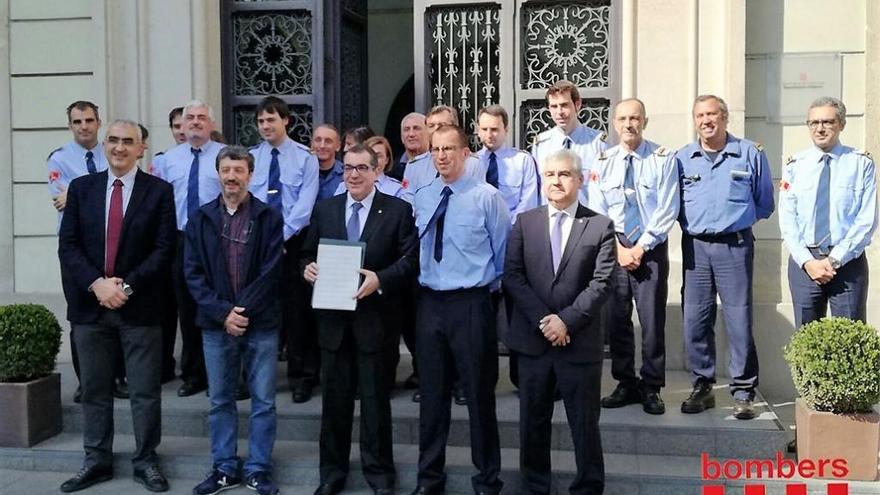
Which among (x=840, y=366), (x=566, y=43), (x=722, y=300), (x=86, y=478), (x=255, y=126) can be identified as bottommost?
(x=86, y=478)

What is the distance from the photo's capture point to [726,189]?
5.82 metres

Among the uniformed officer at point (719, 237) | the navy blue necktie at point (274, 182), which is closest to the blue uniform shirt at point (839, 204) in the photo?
the uniformed officer at point (719, 237)

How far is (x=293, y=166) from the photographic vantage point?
6492 mm

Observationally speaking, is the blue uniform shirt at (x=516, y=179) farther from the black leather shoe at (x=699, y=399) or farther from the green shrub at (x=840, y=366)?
the green shrub at (x=840, y=366)

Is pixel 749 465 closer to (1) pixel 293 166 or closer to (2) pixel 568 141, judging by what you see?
(2) pixel 568 141

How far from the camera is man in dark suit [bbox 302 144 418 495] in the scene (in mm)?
5211

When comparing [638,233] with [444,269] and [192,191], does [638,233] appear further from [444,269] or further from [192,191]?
[192,191]

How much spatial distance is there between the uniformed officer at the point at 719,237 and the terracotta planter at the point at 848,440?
1.67 feet

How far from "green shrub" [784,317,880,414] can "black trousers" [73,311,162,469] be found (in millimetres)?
3922

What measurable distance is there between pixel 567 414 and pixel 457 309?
0.83m

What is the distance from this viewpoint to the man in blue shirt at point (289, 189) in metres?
6.46

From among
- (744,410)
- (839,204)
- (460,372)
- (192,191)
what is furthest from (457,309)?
(839,204)

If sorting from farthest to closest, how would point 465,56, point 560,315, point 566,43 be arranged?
point 465,56, point 566,43, point 560,315

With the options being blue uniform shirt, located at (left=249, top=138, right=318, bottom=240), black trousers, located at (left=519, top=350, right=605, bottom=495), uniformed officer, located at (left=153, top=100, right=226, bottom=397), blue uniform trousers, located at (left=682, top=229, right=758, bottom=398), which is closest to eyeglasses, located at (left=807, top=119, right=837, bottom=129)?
blue uniform trousers, located at (left=682, top=229, right=758, bottom=398)
